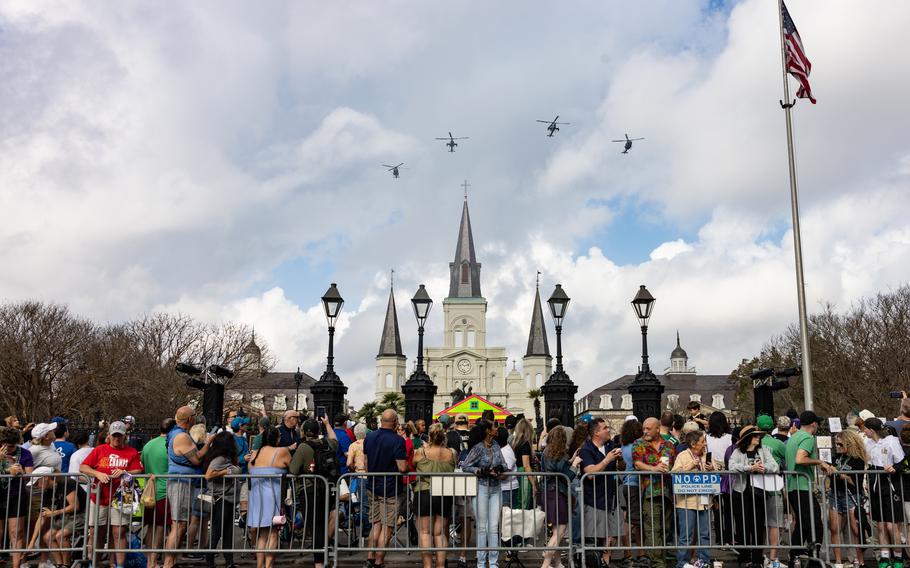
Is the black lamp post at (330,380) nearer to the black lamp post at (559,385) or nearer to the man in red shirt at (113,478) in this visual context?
the black lamp post at (559,385)

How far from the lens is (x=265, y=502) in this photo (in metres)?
9.56

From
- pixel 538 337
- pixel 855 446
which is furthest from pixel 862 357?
pixel 538 337

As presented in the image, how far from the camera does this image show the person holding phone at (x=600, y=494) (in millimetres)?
9406

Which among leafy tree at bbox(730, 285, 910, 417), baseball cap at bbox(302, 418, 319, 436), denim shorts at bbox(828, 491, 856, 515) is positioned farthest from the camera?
leafy tree at bbox(730, 285, 910, 417)

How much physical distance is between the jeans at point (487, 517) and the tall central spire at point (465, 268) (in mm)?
126124

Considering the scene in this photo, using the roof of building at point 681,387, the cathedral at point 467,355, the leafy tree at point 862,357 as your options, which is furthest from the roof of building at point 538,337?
the leafy tree at point 862,357

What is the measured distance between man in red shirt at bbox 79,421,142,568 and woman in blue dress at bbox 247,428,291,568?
154 centimetres

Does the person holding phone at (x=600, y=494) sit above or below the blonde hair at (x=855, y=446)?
below

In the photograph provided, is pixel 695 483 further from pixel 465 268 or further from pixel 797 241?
pixel 465 268

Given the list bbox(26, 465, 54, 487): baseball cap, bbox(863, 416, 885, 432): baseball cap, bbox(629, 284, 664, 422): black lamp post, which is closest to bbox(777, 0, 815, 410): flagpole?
bbox(629, 284, 664, 422): black lamp post

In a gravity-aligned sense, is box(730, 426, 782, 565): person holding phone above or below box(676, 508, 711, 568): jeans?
above

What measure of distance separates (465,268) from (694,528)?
128640 millimetres

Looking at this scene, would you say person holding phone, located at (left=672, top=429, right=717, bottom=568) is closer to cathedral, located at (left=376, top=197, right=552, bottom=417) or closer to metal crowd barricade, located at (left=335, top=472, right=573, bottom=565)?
metal crowd barricade, located at (left=335, top=472, right=573, bottom=565)

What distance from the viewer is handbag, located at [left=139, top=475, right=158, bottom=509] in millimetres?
9523
